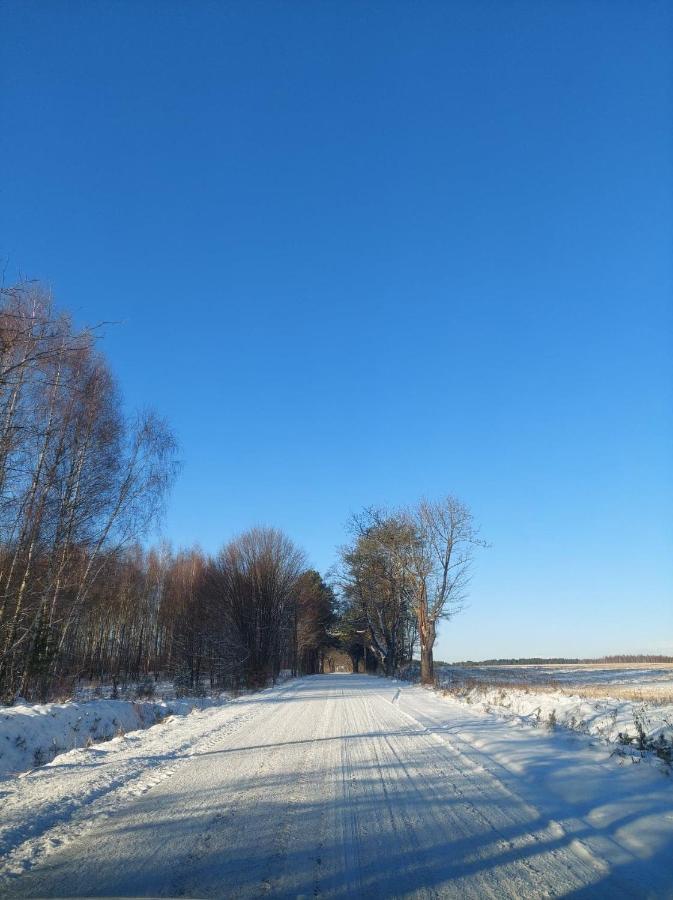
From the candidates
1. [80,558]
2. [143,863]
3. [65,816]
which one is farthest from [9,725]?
[80,558]

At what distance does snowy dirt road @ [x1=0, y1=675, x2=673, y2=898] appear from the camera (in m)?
3.69

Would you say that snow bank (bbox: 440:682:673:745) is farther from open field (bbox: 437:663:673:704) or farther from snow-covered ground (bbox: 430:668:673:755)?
open field (bbox: 437:663:673:704)

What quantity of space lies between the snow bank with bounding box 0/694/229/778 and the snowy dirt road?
1174 mm

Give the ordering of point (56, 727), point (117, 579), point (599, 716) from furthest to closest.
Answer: point (117, 579) → point (56, 727) → point (599, 716)

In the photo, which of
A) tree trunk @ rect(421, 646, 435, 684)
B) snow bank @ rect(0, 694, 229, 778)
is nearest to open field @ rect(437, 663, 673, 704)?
tree trunk @ rect(421, 646, 435, 684)

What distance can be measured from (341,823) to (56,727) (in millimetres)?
7880

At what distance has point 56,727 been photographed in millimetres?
10523

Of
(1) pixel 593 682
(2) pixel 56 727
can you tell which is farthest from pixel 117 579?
(1) pixel 593 682

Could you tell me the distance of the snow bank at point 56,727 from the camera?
8773 mm

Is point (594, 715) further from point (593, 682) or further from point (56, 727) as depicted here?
point (593, 682)

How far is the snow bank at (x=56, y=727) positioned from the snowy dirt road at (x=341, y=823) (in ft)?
3.85

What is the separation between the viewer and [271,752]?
325 inches

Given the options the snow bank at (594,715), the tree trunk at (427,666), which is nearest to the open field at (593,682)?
the tree trunk at (427,666)

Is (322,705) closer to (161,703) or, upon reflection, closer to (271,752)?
(161,703)
